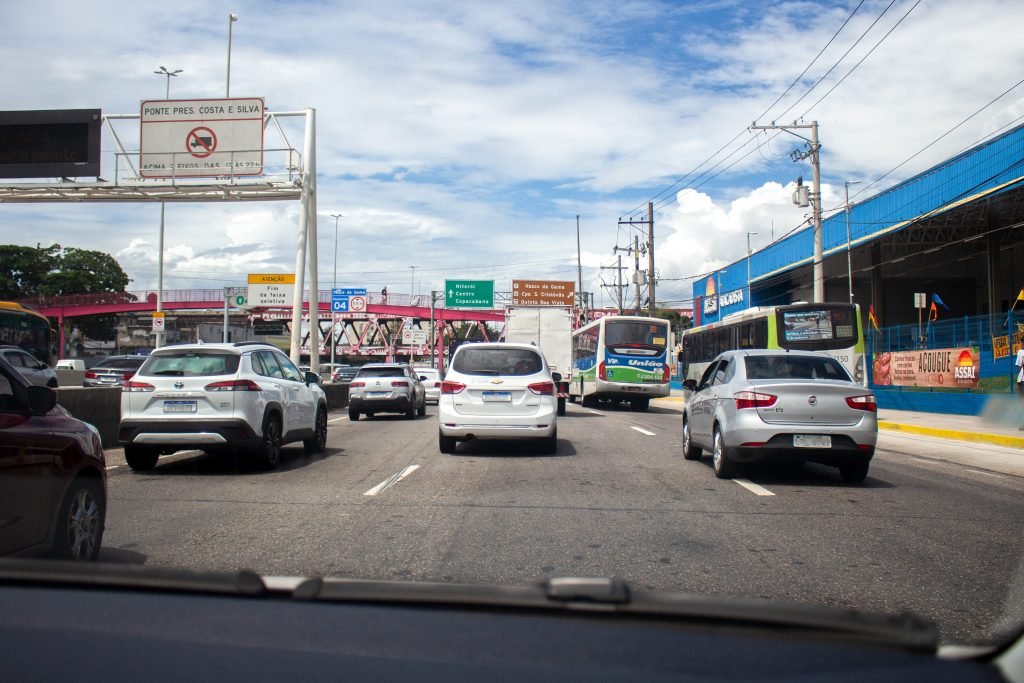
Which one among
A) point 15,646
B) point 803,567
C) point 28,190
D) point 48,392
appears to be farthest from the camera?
point 28,190

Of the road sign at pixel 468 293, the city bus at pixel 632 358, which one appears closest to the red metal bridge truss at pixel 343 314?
the road sign at pixel 468 293

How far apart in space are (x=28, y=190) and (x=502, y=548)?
22288 millimetres

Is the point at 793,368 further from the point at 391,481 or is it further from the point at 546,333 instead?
the point at 546,333

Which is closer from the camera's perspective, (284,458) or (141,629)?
(141,629)

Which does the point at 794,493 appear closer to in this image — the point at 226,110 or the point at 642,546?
the point at 642,546

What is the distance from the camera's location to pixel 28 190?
2367 centimetres

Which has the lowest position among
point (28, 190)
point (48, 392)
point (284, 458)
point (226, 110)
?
point (284, 458)

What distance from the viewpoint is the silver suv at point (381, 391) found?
2269 cm

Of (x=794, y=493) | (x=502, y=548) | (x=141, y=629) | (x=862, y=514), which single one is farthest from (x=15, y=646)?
(x=794, y=493)

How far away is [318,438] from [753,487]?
714 centimetres

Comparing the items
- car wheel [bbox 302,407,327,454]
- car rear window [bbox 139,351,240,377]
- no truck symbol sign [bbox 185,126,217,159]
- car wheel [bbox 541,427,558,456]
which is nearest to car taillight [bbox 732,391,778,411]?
car wheel [bbox 541,427,558,456]

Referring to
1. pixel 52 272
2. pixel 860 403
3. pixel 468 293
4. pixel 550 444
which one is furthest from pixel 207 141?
pixel 52 272

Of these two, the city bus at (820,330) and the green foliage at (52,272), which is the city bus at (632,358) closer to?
the city bus at (820,330)

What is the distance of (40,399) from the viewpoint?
547 centimetres
